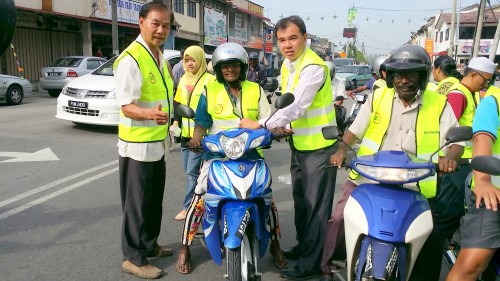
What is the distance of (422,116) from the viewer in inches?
107

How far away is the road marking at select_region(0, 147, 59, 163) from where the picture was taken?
22.3 feet

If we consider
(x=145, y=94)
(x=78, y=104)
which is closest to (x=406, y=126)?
(x=145, y=94)

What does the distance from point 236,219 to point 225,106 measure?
1.01m

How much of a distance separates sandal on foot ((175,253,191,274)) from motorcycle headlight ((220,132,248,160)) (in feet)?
3.69

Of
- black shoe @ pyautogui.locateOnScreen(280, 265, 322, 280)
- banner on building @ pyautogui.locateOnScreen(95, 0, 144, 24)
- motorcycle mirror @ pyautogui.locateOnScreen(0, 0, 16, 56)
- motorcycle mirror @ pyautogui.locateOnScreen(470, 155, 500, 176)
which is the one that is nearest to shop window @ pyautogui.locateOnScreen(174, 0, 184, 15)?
banner on building @ pyautogui.locateOnScreen(95, 0, 144, 24)

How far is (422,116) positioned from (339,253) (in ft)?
3.34

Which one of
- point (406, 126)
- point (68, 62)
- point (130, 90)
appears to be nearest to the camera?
point (406, 126)

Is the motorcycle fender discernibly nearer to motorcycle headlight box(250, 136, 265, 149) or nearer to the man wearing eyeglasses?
motorcycle headlight box(250, 136, 265, 149)

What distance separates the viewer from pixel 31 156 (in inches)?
276

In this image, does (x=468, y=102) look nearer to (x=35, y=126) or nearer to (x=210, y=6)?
(x=35, y=126)

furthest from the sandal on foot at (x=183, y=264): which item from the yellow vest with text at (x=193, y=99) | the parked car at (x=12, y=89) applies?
the parked car at (x=12, y=89)

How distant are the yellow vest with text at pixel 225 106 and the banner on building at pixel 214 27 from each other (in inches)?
1286

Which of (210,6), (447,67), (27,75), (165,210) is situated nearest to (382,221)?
(165,210)

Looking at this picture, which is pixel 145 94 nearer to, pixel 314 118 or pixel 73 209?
pixel 314 118
